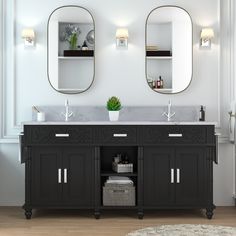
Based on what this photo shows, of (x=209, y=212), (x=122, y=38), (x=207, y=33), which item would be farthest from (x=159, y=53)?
(x=209, y=212)

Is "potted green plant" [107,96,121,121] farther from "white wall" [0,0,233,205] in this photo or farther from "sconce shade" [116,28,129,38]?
"sconce shade" [116,28,129,38]

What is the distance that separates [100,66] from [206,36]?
43.7 inches

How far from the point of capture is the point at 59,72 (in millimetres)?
5020

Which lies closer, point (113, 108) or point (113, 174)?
point (113, 174)

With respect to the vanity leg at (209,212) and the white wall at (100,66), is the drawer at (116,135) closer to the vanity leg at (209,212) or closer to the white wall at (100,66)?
the white wall at (100,66)

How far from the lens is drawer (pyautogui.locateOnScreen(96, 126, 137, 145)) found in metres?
4.56

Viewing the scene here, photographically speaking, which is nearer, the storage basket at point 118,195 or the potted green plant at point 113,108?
the storage basket at point 118,195

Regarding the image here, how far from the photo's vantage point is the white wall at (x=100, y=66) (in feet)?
16.6

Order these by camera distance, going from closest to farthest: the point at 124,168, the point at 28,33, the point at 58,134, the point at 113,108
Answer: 1. the point at 58,134
2. the point at 124,168
3. the point at 113,108
4. the point at 28,33

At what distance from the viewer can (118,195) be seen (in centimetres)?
461

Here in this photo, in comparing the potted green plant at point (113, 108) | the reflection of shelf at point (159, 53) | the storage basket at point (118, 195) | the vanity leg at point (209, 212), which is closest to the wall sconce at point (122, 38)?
the reflection of shelf at point (159, 53)

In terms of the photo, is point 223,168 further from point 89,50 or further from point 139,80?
point 89,50

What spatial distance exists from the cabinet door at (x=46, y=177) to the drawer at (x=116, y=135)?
421mm

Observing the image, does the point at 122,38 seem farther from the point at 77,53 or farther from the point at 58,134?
the point at 58,134
